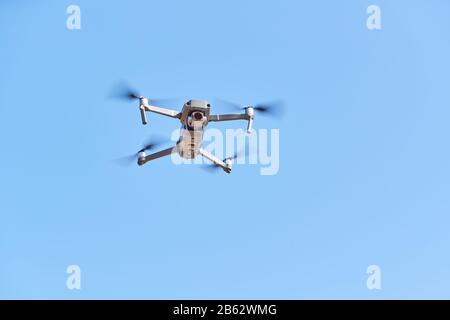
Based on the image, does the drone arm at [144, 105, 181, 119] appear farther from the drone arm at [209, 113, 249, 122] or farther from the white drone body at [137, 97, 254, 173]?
the drone arm at [209, 113, 249, 122]

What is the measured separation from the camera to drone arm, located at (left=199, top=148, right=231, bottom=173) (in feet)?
121

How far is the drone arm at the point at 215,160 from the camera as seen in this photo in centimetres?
3703

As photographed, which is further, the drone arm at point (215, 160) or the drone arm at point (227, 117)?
the drone arm at point (215, 160)

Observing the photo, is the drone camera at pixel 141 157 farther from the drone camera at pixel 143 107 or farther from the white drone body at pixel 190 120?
the drone camera at pixel 143 107

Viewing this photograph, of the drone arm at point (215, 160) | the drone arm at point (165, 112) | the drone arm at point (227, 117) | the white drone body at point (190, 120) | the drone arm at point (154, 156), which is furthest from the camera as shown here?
the drone arm at point (215, 160)

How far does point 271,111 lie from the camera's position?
36.2m

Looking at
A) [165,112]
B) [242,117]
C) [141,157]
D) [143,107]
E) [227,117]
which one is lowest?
[141,157]

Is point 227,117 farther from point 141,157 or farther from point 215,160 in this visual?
point 141,157

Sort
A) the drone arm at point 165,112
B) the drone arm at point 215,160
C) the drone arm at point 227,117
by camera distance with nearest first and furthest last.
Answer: the drone arm at point 227,117
the drone arm at point 165,112
the drone arm at point 215,160

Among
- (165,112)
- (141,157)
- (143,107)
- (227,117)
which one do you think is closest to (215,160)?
(227,117)

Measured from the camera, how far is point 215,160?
38.3 m

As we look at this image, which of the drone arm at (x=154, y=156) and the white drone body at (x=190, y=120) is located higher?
Answer: the white drone body at (x=190, y=120)
